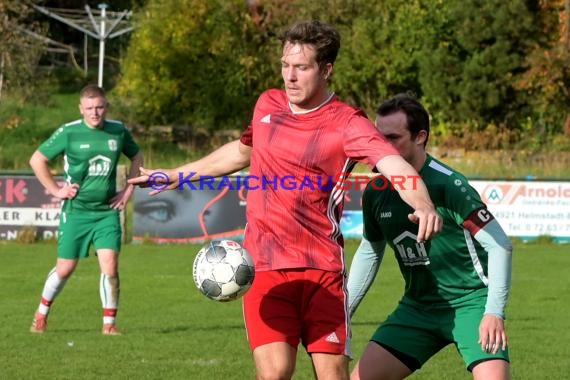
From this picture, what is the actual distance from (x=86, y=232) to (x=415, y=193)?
622 centimetres

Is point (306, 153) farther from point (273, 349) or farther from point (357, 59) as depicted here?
point (357, 59)

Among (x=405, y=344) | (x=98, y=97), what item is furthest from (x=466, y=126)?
(x=405, y=344)

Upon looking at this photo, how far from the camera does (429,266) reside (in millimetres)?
5586

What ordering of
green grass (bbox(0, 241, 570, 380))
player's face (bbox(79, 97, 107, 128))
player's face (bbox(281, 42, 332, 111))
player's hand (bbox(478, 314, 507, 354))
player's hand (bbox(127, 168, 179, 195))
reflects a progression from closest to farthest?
player's hand (bbox(478, 314, 507, 354)) → player's face (bbox(281, 42, 332, 111)) → player's hand (bbox(127, 168, 179, 195)) → green grass (bbox(0, 241, 570, 380)) → player's face (bbox(79, 97, 107, 128))

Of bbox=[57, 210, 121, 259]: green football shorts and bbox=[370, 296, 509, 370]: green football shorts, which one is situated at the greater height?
bbox=[370, 296, 509, 370]: green football shorts

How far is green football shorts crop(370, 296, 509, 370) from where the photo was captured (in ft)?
17.9

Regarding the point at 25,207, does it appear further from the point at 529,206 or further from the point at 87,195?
the point at 87,195

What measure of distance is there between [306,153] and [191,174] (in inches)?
28.8

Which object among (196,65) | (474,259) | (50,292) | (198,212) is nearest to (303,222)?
(474,259)

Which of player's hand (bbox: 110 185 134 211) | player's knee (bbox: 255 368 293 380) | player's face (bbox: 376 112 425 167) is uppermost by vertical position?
player's face (bbox: 376 112 425 167)

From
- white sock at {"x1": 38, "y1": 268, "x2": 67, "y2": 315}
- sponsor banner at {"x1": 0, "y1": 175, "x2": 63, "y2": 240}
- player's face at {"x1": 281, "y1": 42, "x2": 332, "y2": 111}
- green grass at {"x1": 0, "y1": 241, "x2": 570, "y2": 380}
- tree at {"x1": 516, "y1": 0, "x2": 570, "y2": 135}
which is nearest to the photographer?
player's face at {"x1": 281, "y1": 42, "x2": 332, "y2": 111}

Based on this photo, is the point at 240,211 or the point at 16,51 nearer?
the point at 240,211

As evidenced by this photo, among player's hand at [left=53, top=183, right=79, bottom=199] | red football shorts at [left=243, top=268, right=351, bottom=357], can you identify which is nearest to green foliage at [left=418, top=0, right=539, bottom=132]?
player's hand at [left=53, top=183, right=79, bottom=199]

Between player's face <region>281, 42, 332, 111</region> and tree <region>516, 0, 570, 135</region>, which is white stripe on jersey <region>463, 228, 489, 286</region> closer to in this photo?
player's face <region>281, 42, 332, 111</region>
